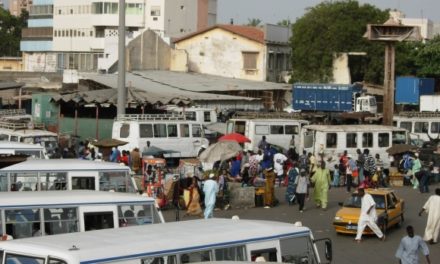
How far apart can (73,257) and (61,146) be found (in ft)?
80.6

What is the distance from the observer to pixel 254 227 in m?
12.2

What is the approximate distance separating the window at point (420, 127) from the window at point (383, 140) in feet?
24.2

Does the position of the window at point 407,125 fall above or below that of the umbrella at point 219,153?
above

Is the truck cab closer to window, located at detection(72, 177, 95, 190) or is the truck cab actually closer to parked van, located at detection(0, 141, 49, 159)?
parked van, located at detection(0, 141, 49, 159)

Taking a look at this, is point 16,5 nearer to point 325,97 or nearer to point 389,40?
point 325,97

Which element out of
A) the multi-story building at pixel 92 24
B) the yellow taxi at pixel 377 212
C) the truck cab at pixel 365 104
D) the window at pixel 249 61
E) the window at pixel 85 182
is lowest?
the yellow taxi at pixel 377 212

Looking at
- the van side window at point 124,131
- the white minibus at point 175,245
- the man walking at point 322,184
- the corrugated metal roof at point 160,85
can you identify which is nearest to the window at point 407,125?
the corrugated metal roof at point 160,85

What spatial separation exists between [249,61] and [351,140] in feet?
108

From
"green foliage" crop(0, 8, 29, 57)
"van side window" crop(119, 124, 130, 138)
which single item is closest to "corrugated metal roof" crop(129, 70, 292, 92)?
"van side window" crop(119, 124, 130, 138)

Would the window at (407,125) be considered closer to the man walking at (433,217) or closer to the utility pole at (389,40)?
the utility pole at (389,40)

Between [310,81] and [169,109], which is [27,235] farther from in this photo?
[310,81]

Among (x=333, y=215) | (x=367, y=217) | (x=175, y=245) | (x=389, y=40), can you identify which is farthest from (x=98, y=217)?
(x=389, y=40)

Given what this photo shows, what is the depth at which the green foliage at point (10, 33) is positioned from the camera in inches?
4491

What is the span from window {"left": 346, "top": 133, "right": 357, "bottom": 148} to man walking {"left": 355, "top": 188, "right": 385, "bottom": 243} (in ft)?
43.5
